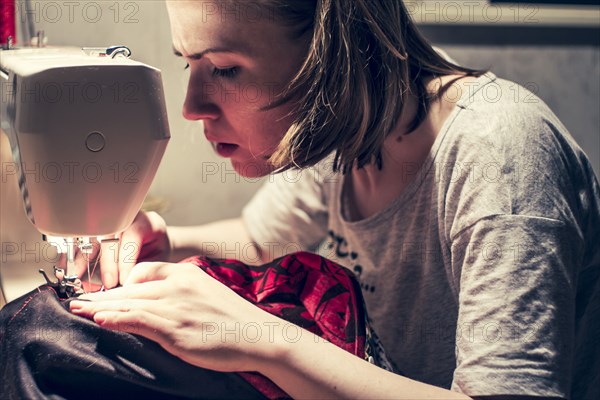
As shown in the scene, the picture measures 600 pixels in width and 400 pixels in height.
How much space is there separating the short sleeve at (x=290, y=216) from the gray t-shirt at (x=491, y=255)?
0.11 meters

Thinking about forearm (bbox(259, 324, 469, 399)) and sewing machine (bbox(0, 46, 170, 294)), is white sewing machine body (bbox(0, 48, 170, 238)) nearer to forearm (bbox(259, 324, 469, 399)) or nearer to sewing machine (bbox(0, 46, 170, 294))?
sewing machine (bbox(0, 46, 170, 294))

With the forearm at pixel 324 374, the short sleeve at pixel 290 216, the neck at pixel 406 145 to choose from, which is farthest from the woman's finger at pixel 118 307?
the short sleeve at pixel 290 216

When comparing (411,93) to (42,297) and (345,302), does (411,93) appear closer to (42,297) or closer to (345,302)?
(345,302)

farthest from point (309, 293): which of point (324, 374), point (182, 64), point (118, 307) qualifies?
point (182, 64)

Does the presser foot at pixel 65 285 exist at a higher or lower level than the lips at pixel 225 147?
lower

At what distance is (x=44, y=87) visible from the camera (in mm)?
695

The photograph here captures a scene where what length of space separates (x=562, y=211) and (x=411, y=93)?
11.1 inches

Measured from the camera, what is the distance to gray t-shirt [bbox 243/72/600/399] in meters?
0.81

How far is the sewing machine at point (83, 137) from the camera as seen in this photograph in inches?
27.7

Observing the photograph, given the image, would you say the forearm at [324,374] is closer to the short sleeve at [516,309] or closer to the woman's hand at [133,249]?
the short sleeve at [516,309]

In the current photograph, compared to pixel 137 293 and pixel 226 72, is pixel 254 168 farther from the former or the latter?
pixel 137 293

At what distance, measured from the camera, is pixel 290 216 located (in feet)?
4.51

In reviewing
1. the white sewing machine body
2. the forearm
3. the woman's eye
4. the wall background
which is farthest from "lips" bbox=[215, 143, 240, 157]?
the wall background

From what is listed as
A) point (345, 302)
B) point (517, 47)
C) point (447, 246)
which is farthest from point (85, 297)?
point (517, 47)
